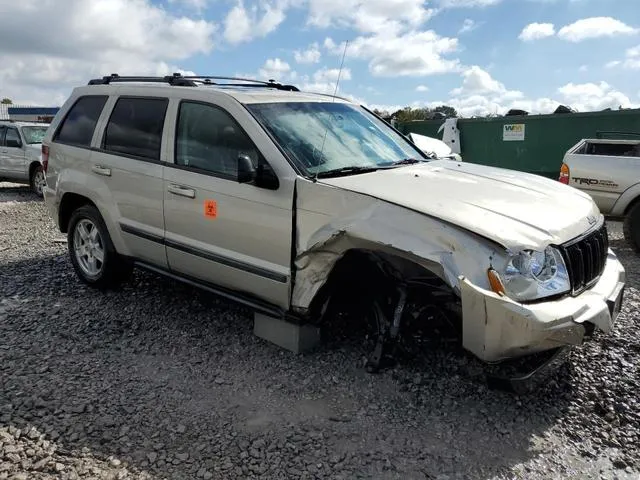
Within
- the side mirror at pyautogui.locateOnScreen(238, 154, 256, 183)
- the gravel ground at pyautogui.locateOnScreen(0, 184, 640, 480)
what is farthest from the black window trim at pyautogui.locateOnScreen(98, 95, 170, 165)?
the gravel ground at pyautogui.locateOnScreen(0, 184, 640, 480)

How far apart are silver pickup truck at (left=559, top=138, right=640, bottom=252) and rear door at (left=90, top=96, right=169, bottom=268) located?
5.90 m

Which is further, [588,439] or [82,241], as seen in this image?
[82,241]

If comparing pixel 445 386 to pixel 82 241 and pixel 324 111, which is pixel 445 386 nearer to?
pixel 324 111

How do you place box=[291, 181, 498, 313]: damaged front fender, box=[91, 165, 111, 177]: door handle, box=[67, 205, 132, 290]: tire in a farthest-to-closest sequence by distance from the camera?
1. box=[67, 205, 132, 290]: tire
2. box=[91, 165, 111, 177]: door handle
3. box=[291, 181, 498, 313]: damaged front fender

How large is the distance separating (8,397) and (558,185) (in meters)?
3.96

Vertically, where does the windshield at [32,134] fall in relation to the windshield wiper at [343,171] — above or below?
above

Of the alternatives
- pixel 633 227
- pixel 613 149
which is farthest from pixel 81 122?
pixel 613 149

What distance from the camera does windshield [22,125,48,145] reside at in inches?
532

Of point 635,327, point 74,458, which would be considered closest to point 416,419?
point 74,458

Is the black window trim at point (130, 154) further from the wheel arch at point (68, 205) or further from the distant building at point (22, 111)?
the distant building at point (22, 111)

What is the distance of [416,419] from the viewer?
322 centimetres

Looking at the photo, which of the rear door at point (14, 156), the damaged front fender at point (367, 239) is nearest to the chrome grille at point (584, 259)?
the damaged front fender at point (367, 239)

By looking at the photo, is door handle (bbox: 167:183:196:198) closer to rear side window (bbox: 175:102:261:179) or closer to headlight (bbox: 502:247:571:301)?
rear side window (bbox: 175:102:261:179)

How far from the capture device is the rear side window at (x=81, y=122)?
5035 millimetres
